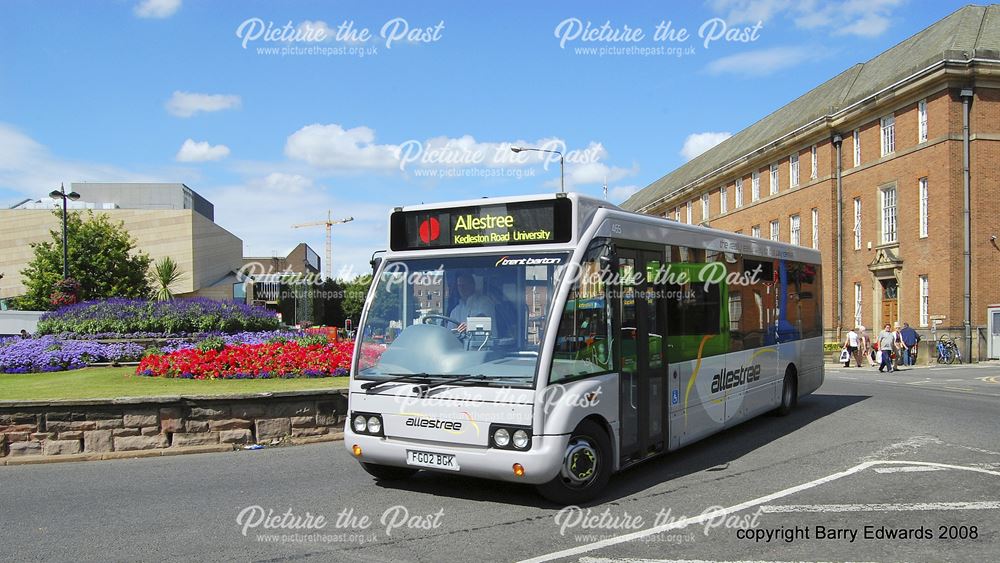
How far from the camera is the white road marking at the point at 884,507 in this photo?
21.2 ft

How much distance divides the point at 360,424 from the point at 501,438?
4.95ft

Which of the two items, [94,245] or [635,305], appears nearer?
[635,305]

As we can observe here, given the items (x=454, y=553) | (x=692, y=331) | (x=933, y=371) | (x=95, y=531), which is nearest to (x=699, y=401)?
(x=692, y=331)

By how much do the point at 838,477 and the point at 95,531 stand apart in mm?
6709

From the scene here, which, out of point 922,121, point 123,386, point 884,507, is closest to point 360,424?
point 884,507

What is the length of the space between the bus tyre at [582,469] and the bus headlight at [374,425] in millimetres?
1540

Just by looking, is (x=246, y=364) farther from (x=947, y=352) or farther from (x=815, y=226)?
(x=815, y=226)

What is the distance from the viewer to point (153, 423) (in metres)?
9.76

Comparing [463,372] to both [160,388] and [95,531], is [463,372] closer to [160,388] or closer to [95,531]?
[95,531]

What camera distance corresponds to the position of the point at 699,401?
901cm

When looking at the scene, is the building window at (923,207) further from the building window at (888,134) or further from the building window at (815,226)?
the building window at (815,226)

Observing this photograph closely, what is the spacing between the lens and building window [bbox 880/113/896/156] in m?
38.2

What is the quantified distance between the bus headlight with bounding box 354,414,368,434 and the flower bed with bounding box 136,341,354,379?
20.1 feet

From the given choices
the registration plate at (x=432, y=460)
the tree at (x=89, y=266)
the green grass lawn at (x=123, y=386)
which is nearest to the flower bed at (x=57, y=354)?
the green grass lawn at (x=123, y=386)
